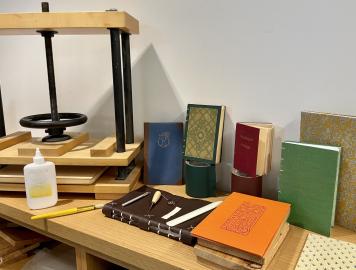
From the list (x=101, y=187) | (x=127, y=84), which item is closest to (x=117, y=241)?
(x=101, y=187)

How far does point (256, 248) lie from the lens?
0.48m

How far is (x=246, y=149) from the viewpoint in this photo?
691 millimetres

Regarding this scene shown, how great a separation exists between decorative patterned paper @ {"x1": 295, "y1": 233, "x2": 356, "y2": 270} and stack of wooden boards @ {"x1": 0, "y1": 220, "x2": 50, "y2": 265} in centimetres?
71

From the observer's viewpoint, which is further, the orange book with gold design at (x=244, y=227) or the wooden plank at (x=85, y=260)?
the wooden plank at (x=85, y=260)

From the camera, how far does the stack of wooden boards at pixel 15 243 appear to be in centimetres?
84

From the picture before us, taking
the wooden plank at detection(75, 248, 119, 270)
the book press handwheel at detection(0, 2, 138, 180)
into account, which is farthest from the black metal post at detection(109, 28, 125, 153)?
the wooden plank at detection(75, 248, 119, 270)

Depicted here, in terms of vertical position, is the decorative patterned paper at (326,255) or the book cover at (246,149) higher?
the book cover at (246,149)

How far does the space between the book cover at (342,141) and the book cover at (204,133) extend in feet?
0.64

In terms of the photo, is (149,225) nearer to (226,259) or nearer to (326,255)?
(226,259)

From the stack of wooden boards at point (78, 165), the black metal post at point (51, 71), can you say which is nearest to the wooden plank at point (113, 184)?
the stack of wooden boards at point (78, 165)

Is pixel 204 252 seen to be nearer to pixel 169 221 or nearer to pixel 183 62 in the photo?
pixel 169 221

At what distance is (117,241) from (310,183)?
0.38 meters

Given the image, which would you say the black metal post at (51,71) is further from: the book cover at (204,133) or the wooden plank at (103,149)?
the book cover at (204,133)

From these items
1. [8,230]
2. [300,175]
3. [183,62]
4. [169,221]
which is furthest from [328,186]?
[8,230]
